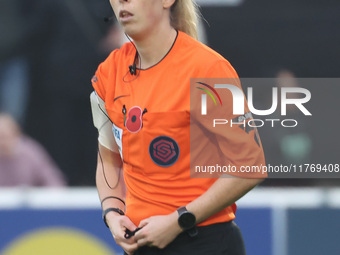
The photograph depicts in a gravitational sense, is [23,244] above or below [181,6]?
below

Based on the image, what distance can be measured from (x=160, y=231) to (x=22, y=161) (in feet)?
7.87

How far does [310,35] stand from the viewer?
14.3 ft

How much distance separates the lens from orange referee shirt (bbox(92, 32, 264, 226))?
2113 millimetres

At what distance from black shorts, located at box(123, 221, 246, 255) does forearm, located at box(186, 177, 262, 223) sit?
0.08 meters

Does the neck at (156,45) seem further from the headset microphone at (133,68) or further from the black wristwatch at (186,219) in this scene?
the black wristwatch at (186,219)

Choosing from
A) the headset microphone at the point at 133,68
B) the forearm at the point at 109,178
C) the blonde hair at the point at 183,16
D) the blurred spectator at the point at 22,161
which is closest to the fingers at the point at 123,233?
the forearm at the point at 109,178

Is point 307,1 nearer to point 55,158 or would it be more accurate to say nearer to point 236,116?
point 55,158

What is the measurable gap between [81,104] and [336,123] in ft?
5.40

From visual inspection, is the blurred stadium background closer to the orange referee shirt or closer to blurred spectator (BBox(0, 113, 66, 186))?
blurred spectator (BBox(0, 113, 66, 186))

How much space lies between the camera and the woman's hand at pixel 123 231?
2.19 m

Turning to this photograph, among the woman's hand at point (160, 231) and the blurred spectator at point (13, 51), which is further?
the blurred spectator at point (13, 51)

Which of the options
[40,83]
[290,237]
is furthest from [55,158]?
[290,237]

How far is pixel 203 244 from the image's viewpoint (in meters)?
2.17

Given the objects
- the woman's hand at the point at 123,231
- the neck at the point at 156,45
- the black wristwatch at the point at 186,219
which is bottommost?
the woman's hand at the point at 123,231
